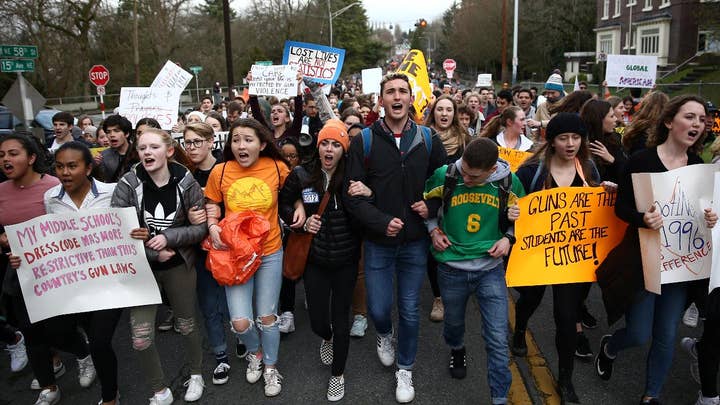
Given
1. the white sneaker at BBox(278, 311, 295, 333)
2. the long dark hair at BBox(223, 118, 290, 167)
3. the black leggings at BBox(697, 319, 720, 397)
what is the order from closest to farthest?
the black leggings at BBox(697, 319, 720, 397)
the long dark hair at BBox(223, 118, 290, 167)
the white sneaker at BBox(278, 311, 295, 333)

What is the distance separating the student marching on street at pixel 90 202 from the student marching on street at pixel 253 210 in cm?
76

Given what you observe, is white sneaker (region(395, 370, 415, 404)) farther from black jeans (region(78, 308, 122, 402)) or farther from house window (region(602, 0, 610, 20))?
house window (region(602, 0, 610, 20))

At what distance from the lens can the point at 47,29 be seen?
31938mm

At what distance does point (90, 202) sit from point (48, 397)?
1441 mm

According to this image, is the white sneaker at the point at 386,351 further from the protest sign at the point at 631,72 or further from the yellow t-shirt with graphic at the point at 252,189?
the protest sign at the point at 631,72

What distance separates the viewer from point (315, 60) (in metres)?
8.75

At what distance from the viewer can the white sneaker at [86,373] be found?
412 cm

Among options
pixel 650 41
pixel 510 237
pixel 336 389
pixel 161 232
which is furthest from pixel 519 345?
pixel 650 41

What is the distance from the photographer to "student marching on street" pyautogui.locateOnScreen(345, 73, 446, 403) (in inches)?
144

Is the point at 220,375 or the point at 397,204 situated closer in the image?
the point at 397,204

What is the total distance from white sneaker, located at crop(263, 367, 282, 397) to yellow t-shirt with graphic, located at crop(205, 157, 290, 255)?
0.88 metres

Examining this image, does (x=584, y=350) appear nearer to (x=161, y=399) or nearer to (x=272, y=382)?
(x=272, y=382)

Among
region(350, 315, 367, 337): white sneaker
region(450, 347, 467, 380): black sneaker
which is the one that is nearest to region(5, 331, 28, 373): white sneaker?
region(350, 315, 367, 337): white sneaker

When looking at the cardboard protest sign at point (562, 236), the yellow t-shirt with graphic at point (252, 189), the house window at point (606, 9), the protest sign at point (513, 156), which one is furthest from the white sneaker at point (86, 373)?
the house window at point (606, 9)
